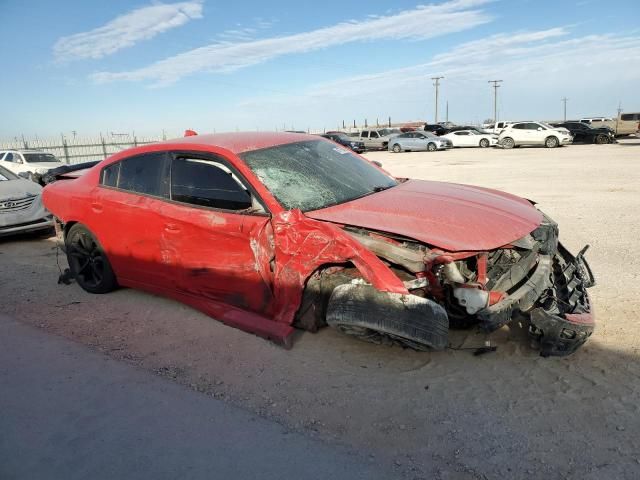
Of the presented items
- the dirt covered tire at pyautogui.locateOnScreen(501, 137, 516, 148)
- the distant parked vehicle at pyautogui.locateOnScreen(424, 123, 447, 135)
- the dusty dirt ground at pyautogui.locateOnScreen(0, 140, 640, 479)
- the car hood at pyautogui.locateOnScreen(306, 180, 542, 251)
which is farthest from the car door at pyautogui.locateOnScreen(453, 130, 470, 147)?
the car hood at pyautogui.locateOnScreen(306, 180, 542, 251)

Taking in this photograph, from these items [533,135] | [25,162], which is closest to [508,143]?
[533,135]

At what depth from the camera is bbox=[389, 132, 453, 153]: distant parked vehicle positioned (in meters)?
29.3

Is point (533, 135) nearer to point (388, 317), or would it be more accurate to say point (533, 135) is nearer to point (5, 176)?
point (5, 176)

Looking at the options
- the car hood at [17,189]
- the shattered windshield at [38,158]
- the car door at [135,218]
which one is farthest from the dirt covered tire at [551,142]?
the car door at [135,218]

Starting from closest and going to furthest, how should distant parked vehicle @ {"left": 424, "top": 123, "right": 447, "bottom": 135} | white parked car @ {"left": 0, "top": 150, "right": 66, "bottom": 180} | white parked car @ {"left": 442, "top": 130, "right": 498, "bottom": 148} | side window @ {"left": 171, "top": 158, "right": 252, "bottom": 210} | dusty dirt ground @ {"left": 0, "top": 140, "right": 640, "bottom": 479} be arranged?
dusty dirt ground @ {"left": 0, "top": 140, "right": 640, "bottom": 479}, side window @ {"left": 171, "top": 158, "right": 252, "bottom": 210}, white parked car @ {"left": 0, "top": 150, "right": 66, "bottom": 180}, white parked car @ {"left": 442, "top": 130, "right": 498, "bottom": 148}, distant parked vehicle @ {"left": 424, "top": 123, "right": 447, "bottom": 135}

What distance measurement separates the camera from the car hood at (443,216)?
9.55ft

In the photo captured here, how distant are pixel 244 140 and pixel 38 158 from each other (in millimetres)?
16893

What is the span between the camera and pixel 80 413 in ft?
9.02

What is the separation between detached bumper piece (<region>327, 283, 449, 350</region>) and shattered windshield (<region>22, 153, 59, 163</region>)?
17.9 meters

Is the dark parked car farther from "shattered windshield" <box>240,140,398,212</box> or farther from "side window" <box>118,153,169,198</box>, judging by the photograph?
"side window" <box>118,153,169,198</box>

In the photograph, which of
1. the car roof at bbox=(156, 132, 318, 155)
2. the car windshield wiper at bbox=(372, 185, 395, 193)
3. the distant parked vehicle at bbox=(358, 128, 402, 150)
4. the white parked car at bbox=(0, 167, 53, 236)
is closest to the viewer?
the car roof at bbox=(156, 132, 318, 155)

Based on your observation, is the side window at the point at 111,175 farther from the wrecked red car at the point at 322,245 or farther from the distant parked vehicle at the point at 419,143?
the distant parked vehicle at the point at 419,143

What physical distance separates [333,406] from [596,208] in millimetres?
7222

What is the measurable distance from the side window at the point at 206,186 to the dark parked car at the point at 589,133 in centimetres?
3082
